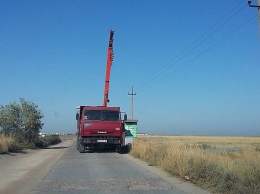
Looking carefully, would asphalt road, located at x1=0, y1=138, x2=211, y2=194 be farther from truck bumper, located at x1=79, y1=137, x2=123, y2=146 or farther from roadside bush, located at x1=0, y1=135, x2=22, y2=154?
roadside bush, located at x1=0, y1=135, x2=22, y2=154

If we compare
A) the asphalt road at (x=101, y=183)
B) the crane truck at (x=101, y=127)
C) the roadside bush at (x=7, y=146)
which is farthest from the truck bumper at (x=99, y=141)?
the asphalt road at (x=101, y=183)

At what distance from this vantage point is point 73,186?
12.0m

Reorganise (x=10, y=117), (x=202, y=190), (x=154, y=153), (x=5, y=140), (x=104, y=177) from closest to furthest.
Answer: (x=202, y=190)
(x=104, y=177)
(x=154, y=153)
(x=5, y=140)
(x=10, y=117)

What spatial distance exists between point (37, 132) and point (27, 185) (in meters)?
28.9

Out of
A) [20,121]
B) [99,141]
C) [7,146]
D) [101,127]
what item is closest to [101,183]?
[101,127]

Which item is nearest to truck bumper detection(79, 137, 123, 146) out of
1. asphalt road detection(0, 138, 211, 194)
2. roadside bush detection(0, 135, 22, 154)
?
roadside bush detection(0, 135, 22, 154)

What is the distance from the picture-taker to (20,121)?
1559 inches

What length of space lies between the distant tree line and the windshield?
41.8 feet

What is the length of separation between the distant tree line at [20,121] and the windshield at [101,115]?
12753 mm

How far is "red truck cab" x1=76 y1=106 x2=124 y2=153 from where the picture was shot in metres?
27.9

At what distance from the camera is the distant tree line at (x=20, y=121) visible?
1531 inches

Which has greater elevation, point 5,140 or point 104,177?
point 5,140

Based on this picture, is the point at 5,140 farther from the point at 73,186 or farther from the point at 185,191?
the point at 185,191

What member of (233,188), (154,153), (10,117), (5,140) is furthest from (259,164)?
(10,117)
